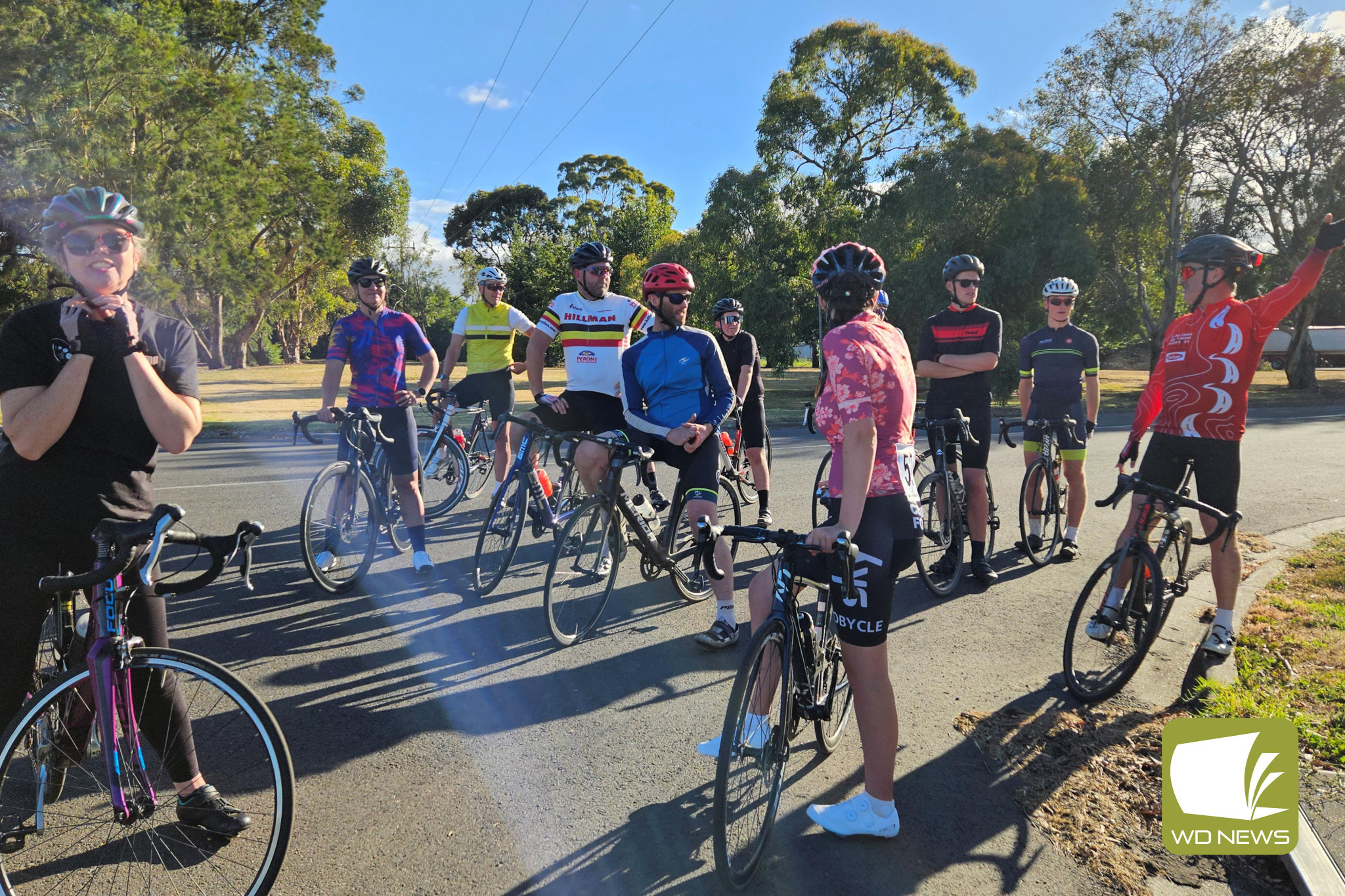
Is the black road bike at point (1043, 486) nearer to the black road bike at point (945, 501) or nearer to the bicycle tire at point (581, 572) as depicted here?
the black road bike at point (945, 501)

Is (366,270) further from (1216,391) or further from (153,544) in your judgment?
(1216,391)

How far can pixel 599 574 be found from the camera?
4.90 metres

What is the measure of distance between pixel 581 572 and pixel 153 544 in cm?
269

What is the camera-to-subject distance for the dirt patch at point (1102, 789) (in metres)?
2.86

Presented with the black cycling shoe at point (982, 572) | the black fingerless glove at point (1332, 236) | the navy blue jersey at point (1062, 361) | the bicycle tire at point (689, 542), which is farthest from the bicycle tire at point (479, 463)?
the black fingerless glove at point (1332, 236)

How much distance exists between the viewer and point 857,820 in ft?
9.66

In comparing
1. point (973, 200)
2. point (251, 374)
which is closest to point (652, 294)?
point (973, 200)

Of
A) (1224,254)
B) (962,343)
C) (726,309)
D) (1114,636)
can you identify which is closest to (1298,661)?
(1114,636)

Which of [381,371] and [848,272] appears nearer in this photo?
[848,272]

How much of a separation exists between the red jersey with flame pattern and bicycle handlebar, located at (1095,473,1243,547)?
1.38 ft

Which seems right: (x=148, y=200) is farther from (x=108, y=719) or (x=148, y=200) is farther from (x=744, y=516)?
(x=108, y=719)

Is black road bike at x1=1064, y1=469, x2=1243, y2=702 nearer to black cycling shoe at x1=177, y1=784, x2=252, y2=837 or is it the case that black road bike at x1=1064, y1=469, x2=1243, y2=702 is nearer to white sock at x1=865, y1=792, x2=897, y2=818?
white sock at x1=865, y1=792, x2=897, y2=818

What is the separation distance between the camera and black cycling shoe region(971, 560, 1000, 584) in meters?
6.08

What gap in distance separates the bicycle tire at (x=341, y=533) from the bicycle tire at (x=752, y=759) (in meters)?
3.66
